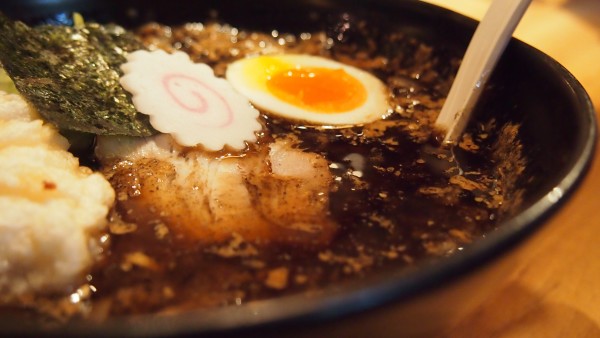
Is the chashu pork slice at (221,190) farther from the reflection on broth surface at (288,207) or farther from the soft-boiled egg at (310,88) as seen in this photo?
the soft-boiled egg at (310,88)

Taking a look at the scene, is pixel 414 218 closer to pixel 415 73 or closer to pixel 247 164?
pixel 247 164

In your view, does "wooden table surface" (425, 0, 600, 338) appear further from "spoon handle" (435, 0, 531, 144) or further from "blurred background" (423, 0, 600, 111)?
"blurred background" (423, 0, 600, 111)

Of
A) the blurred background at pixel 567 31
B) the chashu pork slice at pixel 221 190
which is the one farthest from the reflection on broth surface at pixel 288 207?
the blurred background at pixel 567 31

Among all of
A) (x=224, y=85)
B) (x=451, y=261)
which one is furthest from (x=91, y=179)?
(x=451, y=261)

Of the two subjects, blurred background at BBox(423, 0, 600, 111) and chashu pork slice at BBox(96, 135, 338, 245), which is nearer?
chashu pork slice at BBox(96, 135, 338, 245)

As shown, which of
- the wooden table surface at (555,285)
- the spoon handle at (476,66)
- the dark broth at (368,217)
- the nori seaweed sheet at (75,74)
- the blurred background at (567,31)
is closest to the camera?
the dark broth at (368,217)

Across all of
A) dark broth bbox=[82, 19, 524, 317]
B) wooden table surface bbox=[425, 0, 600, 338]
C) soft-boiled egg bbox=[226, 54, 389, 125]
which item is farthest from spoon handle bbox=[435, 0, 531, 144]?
wooden table surface bbox=[425, 0, 600, 338]
